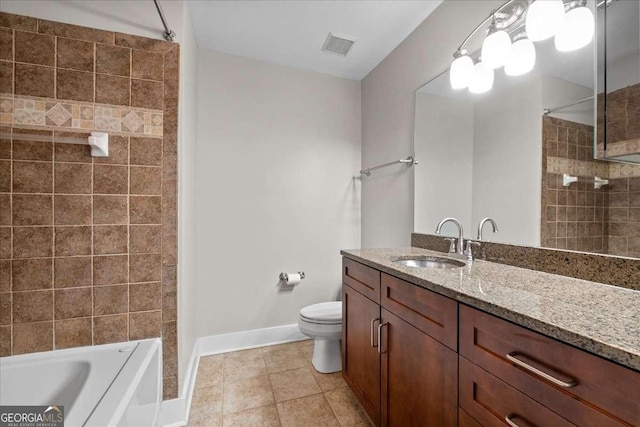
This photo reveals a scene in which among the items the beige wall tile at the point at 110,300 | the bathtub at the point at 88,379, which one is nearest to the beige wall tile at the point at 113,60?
the beige wall tile at the point at 110,300

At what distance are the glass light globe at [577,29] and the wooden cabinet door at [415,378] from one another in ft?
4.24

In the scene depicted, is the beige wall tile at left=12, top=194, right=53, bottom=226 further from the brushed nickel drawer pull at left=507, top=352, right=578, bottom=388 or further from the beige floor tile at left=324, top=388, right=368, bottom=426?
the brushed nickel drawer pull at left=507, top=352, right=578, bottom=388

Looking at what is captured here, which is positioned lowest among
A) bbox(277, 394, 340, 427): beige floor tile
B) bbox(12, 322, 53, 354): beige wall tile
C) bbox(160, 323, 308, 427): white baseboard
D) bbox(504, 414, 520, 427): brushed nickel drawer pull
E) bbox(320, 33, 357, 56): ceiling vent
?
bbox(277, 394, 340, 427): beige floor tile

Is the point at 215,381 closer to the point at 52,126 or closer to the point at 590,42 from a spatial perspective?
the point at 52,126

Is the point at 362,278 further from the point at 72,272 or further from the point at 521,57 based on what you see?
the point at 72,272

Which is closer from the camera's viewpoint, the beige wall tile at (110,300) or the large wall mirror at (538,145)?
the large wall mirror at (538,145)

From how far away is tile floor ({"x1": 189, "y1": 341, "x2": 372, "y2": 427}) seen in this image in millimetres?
1458

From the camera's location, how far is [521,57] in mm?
1246

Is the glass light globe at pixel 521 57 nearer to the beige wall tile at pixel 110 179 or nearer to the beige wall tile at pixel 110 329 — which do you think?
the beige wall tile at pixel 110 179

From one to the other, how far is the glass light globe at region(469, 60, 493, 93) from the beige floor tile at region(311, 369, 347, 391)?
1968 millimetres

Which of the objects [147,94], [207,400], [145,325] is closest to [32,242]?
[145,325]

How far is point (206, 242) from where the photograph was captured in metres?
2.17

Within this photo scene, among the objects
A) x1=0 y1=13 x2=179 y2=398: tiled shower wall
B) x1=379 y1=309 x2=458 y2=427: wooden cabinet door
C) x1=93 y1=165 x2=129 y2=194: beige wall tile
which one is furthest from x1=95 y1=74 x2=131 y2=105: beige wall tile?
x1=379 y1=309 x2=458 y2=427: wooden cabinet door

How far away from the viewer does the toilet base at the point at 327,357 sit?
74.1 inches
